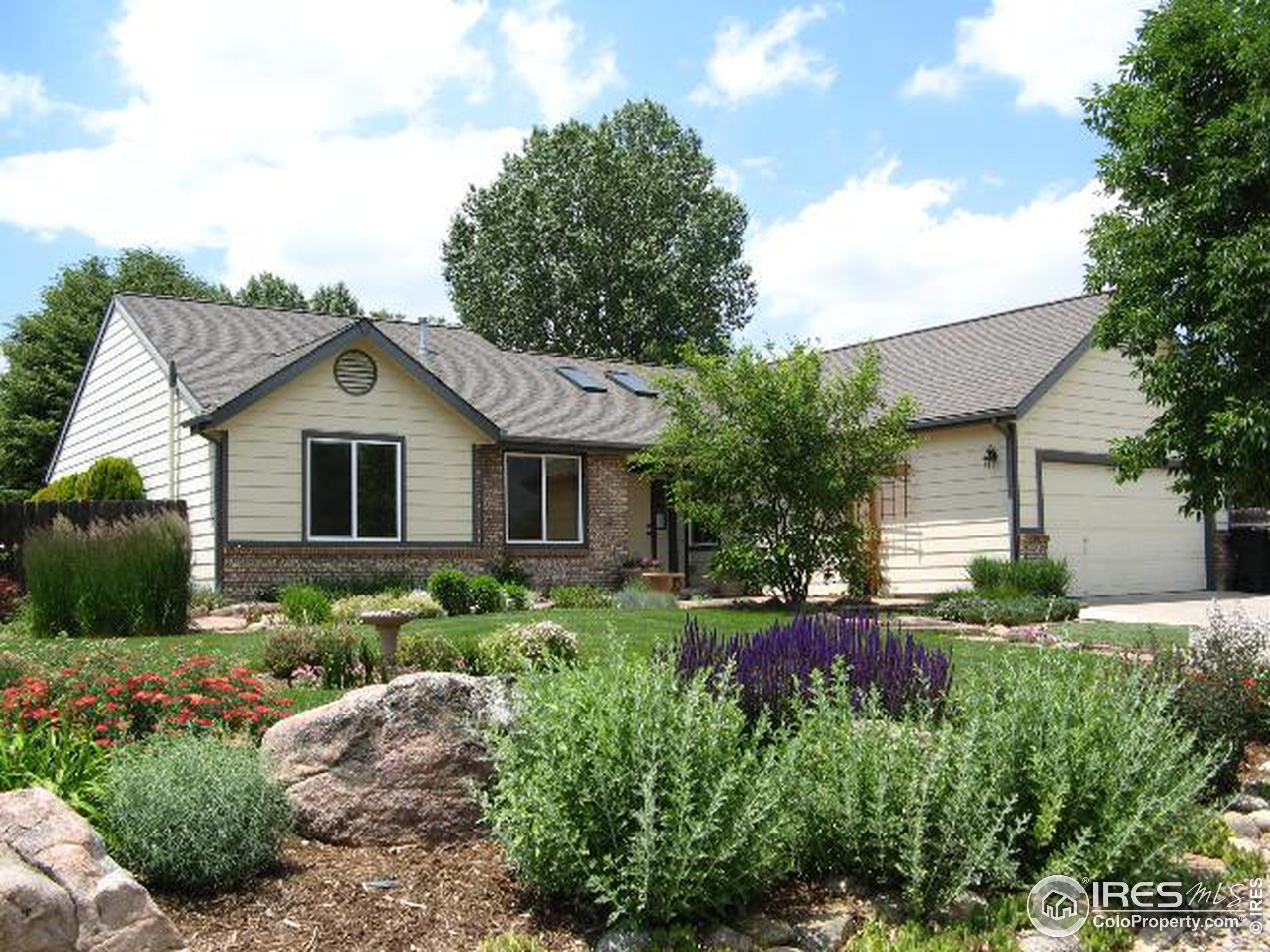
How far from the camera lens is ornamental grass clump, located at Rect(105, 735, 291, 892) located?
15.3ft

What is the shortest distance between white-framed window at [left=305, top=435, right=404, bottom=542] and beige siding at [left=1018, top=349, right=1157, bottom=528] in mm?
10150

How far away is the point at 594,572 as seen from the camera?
70.3 feet

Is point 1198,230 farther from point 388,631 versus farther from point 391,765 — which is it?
point 391,765

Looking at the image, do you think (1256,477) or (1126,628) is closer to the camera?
(1256,477)

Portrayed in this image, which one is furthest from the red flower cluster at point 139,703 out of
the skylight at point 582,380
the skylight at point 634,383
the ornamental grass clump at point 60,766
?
the skylight at point 634,383

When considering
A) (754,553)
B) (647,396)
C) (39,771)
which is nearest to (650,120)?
(647,396)

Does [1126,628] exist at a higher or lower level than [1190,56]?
lower

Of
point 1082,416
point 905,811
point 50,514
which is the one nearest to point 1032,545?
point 1082,416

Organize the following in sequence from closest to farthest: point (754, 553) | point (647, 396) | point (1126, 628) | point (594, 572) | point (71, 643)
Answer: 1. point (71, 643)
2. point (1126, 628)
3. point (754, 553)
4. point (594, 572)
5. point (647, 396)

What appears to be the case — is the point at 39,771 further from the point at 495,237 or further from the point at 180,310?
the point at 495,237

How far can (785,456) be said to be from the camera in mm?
17609

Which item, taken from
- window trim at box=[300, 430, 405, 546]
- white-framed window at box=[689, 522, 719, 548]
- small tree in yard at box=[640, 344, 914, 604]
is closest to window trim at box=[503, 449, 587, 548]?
window trim at box=[300, 430, 405, 546]

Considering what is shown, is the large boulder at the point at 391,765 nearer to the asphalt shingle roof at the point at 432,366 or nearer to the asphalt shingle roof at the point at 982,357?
the asphalt shingle roof at the point at 432,366

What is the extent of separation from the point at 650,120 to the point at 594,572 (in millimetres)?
28367
